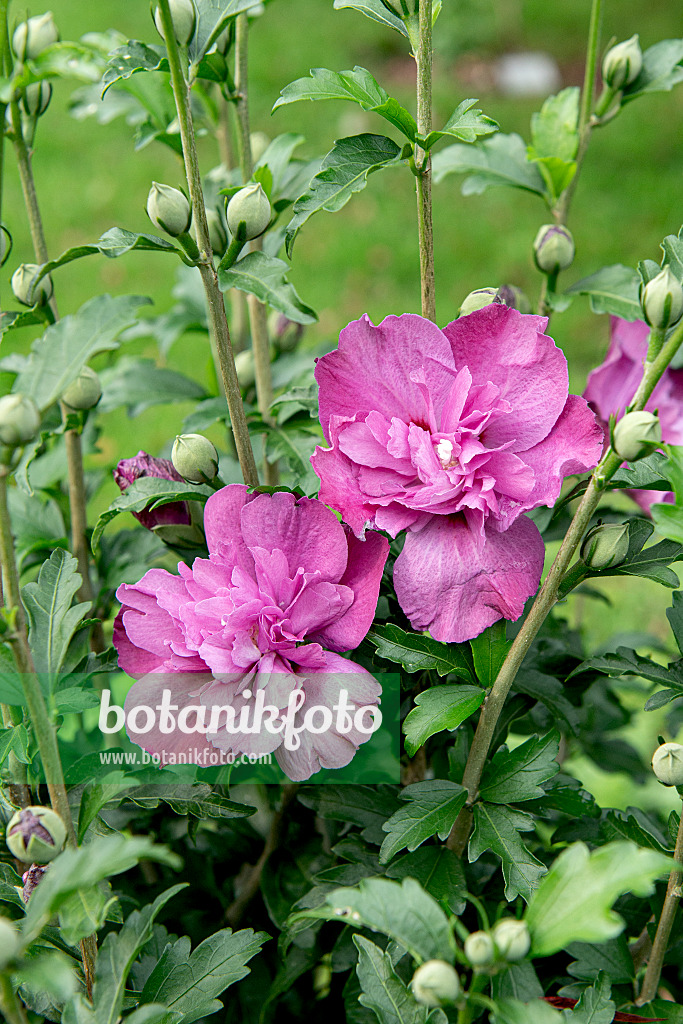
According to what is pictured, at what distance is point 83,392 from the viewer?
0.91 m

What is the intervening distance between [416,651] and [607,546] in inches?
6.0

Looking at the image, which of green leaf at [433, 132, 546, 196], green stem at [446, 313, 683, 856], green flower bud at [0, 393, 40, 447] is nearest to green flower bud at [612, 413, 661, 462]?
green stem at [446, 313, 683, 856]

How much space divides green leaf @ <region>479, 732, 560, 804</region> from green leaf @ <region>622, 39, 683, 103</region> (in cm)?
65

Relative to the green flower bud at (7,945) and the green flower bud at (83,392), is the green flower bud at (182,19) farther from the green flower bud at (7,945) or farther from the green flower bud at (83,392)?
the green flower bud at (7,945)

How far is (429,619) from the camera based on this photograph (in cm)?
68

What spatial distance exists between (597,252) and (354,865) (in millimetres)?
2697

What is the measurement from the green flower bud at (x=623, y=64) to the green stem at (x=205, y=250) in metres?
0.49

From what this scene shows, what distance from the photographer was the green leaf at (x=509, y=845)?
0.69m

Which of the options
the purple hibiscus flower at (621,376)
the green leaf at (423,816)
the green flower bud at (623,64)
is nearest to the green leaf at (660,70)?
the green flower bud at (623,64)

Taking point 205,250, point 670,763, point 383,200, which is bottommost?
point 383,200

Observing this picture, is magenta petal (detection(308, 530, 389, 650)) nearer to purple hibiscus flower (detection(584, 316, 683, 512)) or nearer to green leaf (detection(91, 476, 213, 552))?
green leaf (detection(91, 476, 213, 552))

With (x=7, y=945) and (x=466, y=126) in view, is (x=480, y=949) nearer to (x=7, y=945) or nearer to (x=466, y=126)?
(x=7, y=945)

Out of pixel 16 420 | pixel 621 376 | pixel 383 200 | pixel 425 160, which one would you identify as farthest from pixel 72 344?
pixel 383 200

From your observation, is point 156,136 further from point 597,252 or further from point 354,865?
point 597,252
